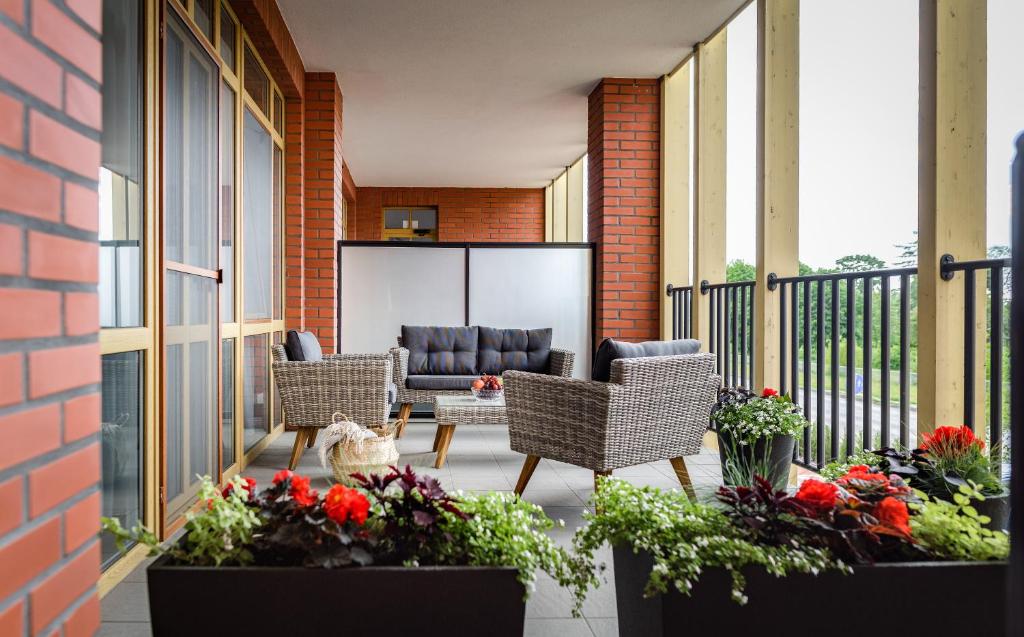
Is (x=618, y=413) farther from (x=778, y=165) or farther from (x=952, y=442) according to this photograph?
(x=778, y=165)

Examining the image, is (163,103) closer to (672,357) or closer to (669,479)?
(672,357)

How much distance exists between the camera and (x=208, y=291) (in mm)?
3256

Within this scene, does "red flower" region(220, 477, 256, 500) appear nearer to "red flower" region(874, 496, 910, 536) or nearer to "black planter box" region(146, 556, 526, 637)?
"black planter box" region(146, 556, 526, 637)

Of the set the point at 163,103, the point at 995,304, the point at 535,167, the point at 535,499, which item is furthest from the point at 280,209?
the point at 535,167

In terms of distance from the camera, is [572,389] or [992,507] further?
[572,389]

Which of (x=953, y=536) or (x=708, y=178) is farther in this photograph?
(x=708, y=178)

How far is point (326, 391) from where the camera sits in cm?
404

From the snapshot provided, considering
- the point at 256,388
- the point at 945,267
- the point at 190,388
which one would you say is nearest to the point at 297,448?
A: the point at 256,388

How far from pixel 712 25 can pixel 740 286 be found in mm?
1695

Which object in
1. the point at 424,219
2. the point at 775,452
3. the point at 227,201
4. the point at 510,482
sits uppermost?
the point at 424,219

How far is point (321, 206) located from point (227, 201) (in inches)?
75.7

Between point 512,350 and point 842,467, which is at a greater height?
point 512,350

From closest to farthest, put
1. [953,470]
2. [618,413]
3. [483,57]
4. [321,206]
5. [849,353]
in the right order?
1. [953,470]
2. [618,413]
3. [849,353]
4. [483,57]
5. [321,206]

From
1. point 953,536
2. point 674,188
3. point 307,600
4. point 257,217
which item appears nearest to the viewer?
point 307,600
